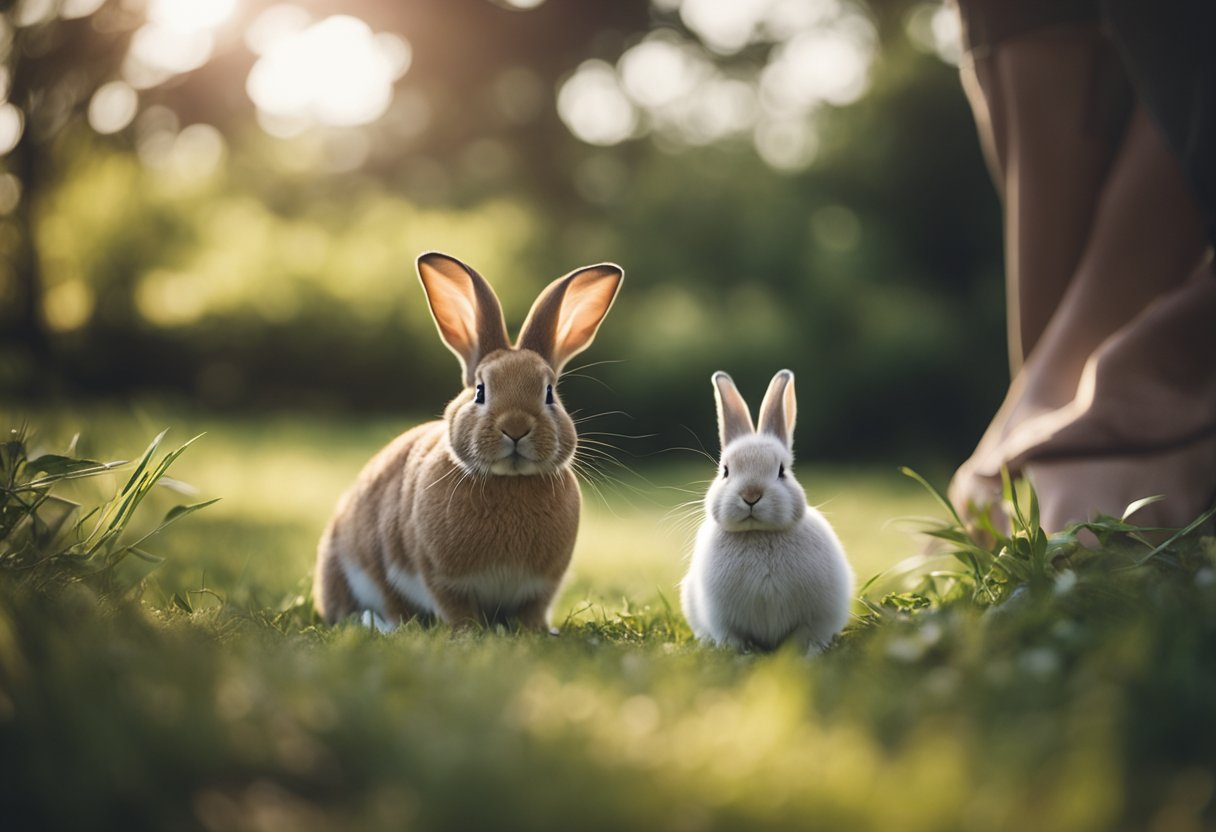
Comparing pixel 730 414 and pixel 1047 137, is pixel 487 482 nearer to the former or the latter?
pixel 730 414

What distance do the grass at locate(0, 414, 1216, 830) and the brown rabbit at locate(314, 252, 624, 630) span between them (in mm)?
255

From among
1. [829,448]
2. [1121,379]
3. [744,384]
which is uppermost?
[1121,379]

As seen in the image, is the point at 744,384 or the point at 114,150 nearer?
the point at 114,150

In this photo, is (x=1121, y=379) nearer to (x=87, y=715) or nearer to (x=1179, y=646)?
(x=1179, y=646)

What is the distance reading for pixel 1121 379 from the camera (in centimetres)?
291

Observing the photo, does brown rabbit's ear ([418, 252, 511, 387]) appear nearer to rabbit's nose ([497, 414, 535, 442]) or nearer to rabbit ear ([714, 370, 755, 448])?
rabbit's nose ([497, 414, 535, 442])

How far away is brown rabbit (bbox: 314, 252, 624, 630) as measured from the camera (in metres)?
2.37

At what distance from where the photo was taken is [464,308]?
8.62 feet

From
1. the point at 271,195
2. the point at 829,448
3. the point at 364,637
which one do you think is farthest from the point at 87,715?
the point at 271,195

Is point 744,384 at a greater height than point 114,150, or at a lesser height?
lesser

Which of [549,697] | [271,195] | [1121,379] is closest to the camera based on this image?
[549,697]

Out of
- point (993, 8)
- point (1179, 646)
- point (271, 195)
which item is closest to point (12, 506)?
point (1179, 646)

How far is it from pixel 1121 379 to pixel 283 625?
2.34 meters

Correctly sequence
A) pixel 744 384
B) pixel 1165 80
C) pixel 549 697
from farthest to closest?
pixel 744 384 < pixel 1165 80 < pixel 549 697
